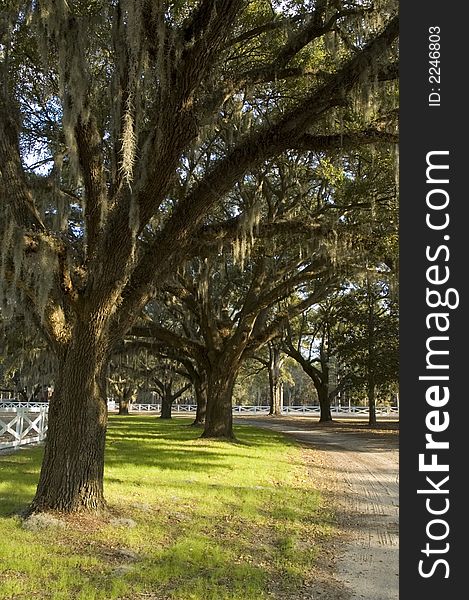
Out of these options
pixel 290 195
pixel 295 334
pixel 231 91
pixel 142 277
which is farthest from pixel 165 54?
pixel 295 334

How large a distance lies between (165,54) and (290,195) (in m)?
8.88

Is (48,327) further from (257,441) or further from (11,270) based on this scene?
(257,441)

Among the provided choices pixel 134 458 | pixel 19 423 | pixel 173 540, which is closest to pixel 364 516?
→ pixel 173 540

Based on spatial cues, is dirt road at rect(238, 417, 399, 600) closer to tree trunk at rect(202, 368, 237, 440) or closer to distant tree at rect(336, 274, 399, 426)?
tree trunk at rect(202, 368, 237, 440)

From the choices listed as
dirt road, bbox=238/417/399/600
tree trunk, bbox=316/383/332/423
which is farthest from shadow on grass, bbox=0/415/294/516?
tree trunk, bbox=316/383/332/423

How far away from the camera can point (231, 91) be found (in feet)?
23.1

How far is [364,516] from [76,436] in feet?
13.1

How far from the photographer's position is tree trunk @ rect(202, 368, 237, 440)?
16812mm

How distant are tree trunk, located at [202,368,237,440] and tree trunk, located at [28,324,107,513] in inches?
393

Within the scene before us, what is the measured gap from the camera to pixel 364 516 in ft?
25.3

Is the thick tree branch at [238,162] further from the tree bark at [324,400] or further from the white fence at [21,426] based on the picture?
the tree bark at [324,400]

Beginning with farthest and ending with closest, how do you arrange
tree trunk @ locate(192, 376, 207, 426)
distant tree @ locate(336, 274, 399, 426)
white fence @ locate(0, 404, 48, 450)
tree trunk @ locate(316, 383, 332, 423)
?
tree trunk @ locate(316, 383, 332, 423)
distant tree @ locate(336, 274, 399, 426)
tree trunk @ locate(192, 376, 207, 426)
white fence @ locate(0, 404, 48, 450)

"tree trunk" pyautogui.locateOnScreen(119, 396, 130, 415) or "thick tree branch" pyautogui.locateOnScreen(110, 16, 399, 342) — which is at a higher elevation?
"thick tree branch" pyautogui.locateOnScreen(110, 16, 399, 342)

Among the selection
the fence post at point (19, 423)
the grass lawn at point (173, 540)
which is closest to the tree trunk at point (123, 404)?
the fence post at point (19, 423)
